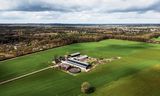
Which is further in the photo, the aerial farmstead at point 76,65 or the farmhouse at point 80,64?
the farmhouse at point 80,64

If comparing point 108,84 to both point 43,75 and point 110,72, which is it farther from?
Answer: point 43,75

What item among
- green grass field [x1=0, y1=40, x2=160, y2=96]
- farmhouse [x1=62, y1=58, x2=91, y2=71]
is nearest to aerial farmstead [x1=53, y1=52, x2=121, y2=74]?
farmhouse [x1=62, y1=58, x2=91, y2=71]

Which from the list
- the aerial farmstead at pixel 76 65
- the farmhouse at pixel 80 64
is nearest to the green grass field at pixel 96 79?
the aerial farmstead at pixel 76 65

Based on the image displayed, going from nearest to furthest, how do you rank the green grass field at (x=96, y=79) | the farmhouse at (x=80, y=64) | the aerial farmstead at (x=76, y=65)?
the green grass field at (x=96, y=79)
the aerial farmstead at (x=76, y=65)
the farmhouse at (x=80, y=64)

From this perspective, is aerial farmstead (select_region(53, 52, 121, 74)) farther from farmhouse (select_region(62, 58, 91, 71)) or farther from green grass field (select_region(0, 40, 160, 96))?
green grass field (select_region(0, 40, 160, 96))

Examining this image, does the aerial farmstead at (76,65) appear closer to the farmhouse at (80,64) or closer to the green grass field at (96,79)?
the farmhouse at (80,64)

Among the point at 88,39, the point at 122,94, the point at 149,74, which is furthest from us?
the point at 88,39

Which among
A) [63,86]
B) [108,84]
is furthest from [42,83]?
[108,84]

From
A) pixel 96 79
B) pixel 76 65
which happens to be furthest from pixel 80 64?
pixel 96 79

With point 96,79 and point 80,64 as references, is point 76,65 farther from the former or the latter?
point 96,79

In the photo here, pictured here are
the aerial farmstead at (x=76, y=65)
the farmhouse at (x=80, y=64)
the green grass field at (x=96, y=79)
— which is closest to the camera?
the green grass field at (x=96, y=79)

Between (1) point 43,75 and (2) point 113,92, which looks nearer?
(2) point 113,92
